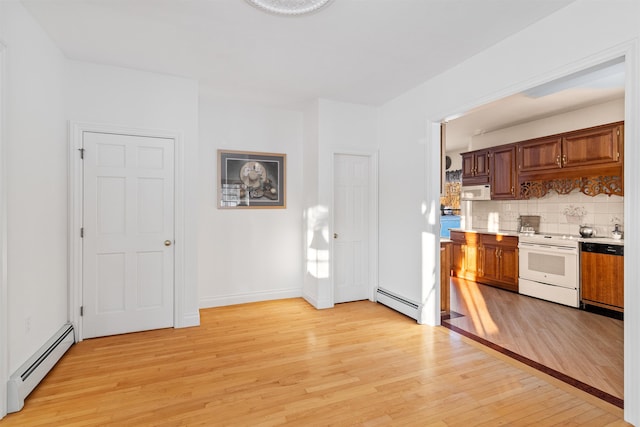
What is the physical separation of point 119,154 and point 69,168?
1.48ft

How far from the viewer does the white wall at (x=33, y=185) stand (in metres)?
2.22

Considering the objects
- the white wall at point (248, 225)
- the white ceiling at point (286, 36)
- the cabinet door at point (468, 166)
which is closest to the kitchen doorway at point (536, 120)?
the cabinet door at point (468, 166)

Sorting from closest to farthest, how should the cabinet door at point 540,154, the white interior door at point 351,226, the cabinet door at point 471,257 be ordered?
the white interior door at point 351,226
the cabinet door at point 540,154
the cabinet door at point 471,257

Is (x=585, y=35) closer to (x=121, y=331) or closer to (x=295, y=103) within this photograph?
(x=295, y=103)

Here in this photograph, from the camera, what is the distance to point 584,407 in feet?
7.17

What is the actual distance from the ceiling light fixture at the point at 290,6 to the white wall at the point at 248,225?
223cm

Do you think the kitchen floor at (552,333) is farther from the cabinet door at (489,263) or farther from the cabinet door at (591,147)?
the cabinet door at (591,147)

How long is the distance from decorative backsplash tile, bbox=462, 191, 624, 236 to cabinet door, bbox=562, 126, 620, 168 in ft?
2.10

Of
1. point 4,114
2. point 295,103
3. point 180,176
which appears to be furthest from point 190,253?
point 295,103

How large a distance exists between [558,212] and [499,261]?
114 centimetres

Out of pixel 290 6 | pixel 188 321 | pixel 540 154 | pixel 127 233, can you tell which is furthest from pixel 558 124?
pixel 127 233

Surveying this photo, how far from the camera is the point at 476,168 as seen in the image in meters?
5.98

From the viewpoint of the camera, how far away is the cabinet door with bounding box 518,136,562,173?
4668 millimetres

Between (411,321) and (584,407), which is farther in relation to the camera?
(411,321)
